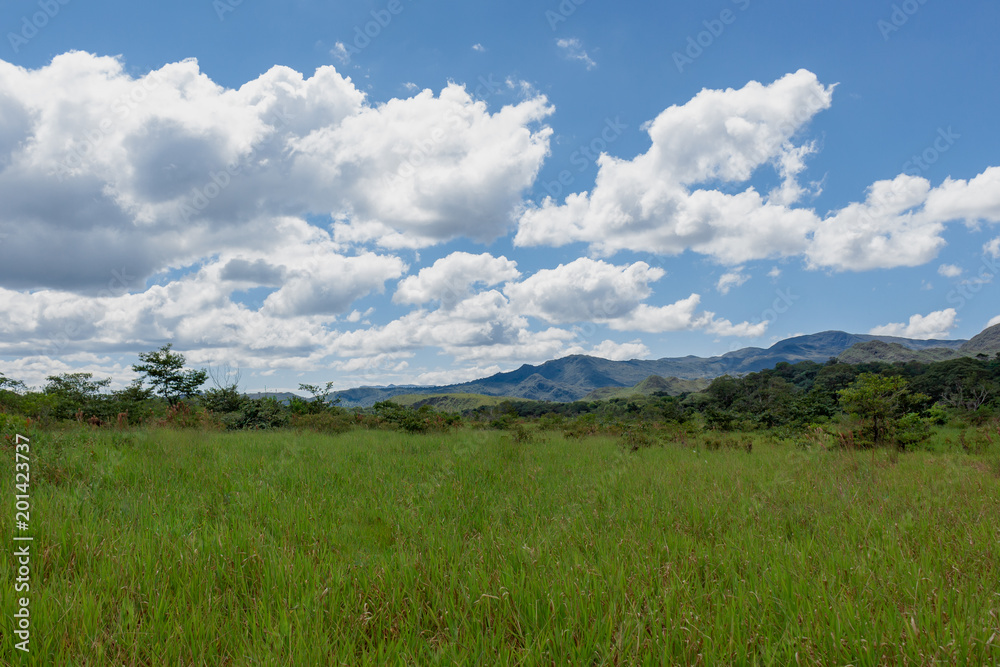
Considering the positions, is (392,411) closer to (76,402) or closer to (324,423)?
(324,423)

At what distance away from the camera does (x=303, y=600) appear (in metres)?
2.97

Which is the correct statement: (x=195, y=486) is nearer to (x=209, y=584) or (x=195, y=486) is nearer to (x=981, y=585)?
(x=209, y=584)

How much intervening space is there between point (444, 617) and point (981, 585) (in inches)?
149

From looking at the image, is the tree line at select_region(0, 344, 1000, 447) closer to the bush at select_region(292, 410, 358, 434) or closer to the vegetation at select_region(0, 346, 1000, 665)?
the bush at select_region(292, 410, 358, 434)

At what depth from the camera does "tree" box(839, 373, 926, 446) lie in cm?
1218

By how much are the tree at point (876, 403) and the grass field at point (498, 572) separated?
258 inches

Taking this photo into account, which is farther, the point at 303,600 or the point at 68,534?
the point at 68,534

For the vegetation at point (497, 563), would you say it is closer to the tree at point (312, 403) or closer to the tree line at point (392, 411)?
the tree line at point (392, 411)

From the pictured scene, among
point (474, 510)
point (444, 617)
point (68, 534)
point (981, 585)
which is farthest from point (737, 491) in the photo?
point (68, 534)

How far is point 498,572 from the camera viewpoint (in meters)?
3.26

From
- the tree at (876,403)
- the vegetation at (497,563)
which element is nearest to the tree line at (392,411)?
the tree at (876,403)

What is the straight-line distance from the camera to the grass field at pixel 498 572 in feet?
8.29

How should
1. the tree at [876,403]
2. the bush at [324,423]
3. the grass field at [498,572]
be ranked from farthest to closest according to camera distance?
the bush at [324,423] → the tree at [876,403] → the grass field at [498,572]

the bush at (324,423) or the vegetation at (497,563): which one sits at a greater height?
the vegetation at (497,563)
